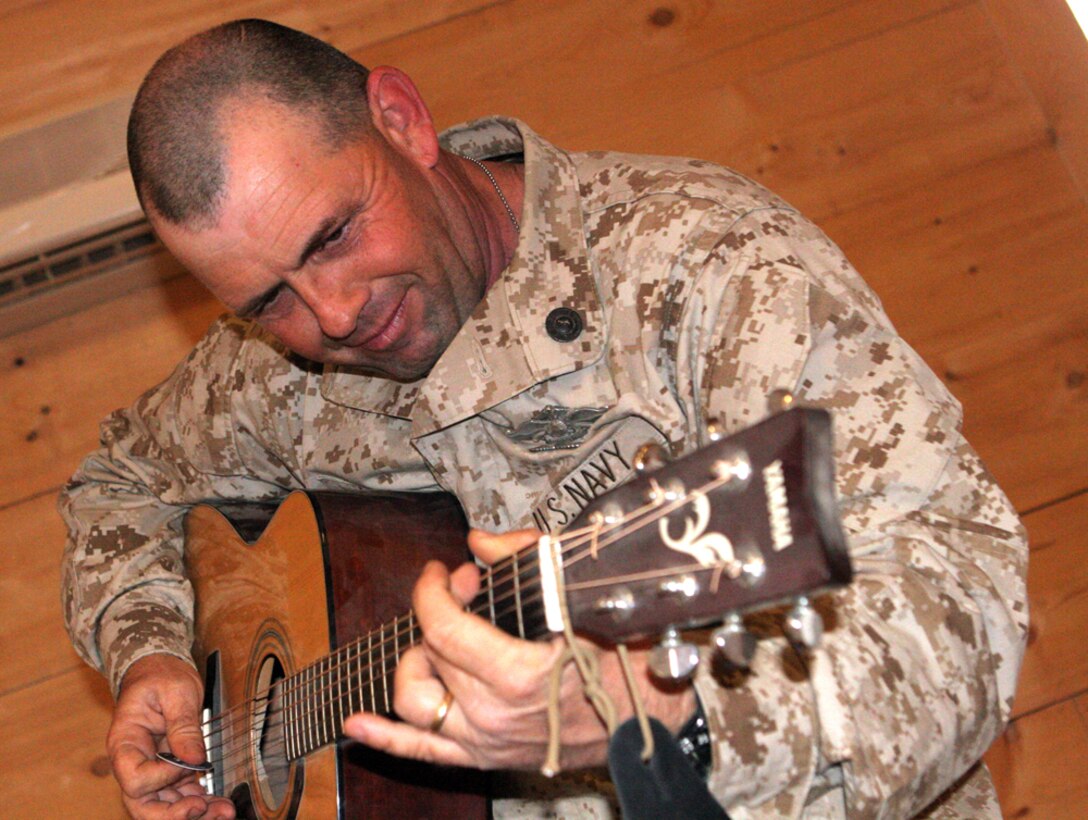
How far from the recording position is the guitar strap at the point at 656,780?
0.83m

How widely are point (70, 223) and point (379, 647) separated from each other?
3.98 feet

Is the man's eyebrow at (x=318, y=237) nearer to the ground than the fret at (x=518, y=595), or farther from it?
farther from it

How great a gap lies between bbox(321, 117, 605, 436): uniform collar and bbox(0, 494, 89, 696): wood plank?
94 cm

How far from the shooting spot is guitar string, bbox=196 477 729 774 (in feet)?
2.68

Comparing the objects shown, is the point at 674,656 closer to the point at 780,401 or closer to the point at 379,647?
the point at 780,401

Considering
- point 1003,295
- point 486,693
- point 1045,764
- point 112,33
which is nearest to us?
point 486,693

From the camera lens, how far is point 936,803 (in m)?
1.30

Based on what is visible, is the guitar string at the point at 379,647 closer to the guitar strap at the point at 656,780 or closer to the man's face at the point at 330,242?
the guitar strap at the point at 656,780

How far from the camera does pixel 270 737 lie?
4.62ft

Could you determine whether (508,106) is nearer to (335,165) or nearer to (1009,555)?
(335,165)

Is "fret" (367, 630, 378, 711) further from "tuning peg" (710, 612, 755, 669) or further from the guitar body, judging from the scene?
"tuning peg" (710, 612, 755, 669)

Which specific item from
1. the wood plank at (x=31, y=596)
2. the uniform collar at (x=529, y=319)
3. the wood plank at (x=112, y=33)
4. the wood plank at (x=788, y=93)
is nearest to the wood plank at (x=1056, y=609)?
the wood plank at (x=788, y=93)

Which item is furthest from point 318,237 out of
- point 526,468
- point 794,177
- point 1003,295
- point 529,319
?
point 1003,295

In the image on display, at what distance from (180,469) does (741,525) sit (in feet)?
3.70
